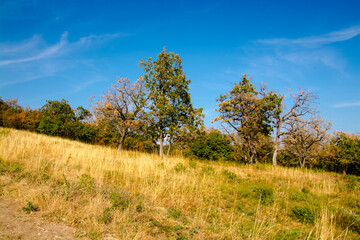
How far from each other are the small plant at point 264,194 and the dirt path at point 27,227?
18.1 feet

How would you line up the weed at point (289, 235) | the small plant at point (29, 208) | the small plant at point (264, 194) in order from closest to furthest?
the weed at point (289, 235) → the small plant at point (29, 208) → the small plant at point (264, 194)

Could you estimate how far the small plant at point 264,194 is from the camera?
5.90m

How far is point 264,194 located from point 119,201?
4916 mm

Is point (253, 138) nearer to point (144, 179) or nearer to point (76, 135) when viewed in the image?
point (144, 179)

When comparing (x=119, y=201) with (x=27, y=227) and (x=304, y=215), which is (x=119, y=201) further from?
(x=304, y=215)

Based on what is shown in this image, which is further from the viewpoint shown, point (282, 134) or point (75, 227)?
point (282, 134)

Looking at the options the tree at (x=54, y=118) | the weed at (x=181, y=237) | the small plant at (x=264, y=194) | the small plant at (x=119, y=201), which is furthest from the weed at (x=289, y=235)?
the tree at (x=54, y=118)

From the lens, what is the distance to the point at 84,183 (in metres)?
5.17

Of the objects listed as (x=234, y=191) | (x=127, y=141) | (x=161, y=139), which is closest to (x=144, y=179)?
(x=234, y=191)

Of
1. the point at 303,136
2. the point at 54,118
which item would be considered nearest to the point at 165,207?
the point at 303,136

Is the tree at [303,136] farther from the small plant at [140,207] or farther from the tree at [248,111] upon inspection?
the small plant at [140,207]

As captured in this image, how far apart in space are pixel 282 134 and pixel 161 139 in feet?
45.7

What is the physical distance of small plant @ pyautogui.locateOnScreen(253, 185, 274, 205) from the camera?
19.4 feet

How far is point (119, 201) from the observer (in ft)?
14.6
